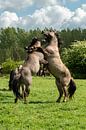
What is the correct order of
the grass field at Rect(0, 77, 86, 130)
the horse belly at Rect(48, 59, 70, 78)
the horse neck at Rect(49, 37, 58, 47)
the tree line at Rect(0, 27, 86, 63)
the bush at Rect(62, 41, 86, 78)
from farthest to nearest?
the tree line at Rect(0, 27, 86, 63) → the bush at Rect(62, 41, 86, 78) → the horse neck at Rect(49, 37, 58, 47) → the horse belly at Rect(48, 59, 70, 78) → the grass field at Rect(0, 77, 86, 130)

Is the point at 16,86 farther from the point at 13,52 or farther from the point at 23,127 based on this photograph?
the point at 13,52

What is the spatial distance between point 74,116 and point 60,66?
386 cm

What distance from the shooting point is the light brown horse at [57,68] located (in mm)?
15357

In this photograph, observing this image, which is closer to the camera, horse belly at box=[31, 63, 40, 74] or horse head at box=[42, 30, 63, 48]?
horse belly at box=[31, 63, 40, 74]

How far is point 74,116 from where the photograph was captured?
11812mm

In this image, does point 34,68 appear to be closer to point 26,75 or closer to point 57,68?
point 26,75

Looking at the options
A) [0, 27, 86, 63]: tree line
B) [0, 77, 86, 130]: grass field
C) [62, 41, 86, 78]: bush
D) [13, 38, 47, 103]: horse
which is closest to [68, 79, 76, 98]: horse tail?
[13, 38, 47, 103]: horse

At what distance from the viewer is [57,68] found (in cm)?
1530

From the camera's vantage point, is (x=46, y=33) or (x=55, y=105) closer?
(x=55, y=105)

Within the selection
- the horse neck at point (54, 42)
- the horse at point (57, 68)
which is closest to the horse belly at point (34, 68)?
the horse at point (57, 68)

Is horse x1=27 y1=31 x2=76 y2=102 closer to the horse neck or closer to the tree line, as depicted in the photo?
the horse neck

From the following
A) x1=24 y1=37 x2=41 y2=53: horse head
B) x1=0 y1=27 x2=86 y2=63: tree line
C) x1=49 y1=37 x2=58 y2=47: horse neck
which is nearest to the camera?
x1=24 y1=37 x2=41 y2=53: horse head

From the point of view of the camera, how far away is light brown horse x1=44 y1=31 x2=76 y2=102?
15.4m

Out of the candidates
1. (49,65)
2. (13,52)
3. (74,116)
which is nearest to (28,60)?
(49,65)
